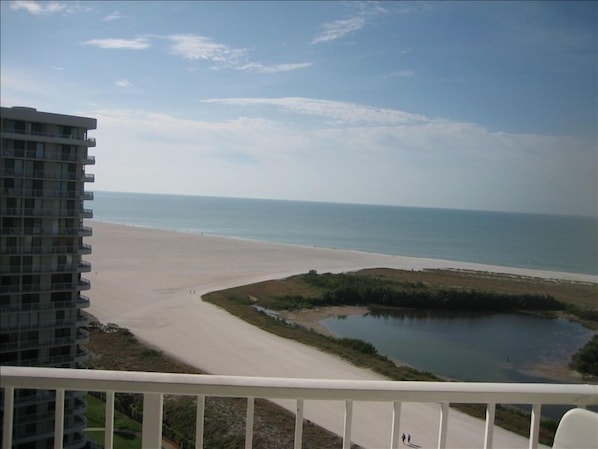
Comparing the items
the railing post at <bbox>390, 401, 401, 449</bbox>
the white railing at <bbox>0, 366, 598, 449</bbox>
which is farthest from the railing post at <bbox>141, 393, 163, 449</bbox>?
the railing post at <bbox>390, 401, 401, 449</bbox>

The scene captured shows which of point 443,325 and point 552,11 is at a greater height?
point 552,11

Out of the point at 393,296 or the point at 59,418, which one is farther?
the point at 393,296

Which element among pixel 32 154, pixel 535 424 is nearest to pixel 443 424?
pixel 535 424

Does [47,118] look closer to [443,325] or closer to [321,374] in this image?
[321,374]

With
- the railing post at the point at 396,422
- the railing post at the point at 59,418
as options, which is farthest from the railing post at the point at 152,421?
the railing post at the point at 396,422

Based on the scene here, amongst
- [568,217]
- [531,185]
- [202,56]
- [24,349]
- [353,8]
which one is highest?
[353,8]

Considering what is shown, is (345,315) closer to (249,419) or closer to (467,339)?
(467,339)

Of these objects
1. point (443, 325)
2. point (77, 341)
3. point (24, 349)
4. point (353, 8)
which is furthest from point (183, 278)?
point (353, 8)
